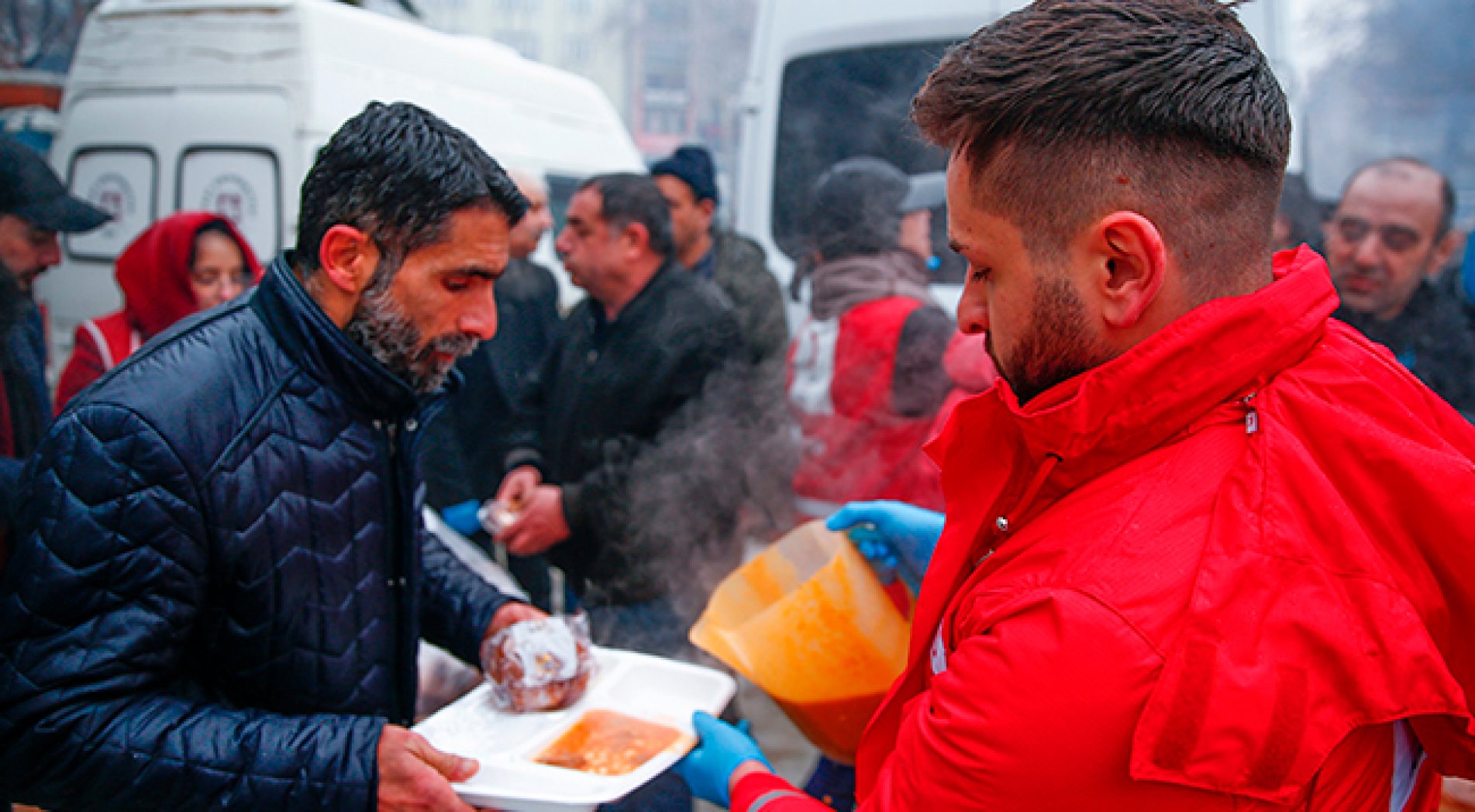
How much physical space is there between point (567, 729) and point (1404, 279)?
3524mm

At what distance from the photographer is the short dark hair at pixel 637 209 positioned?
11.0 ft

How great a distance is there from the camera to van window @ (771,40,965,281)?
444 cm

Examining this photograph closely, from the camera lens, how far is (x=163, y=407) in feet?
4.42

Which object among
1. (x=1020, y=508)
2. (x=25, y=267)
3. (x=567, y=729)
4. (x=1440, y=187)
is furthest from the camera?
(x=1440, y=187)

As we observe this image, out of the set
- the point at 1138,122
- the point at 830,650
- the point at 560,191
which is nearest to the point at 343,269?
the point at 830,650

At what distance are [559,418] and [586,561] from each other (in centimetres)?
53

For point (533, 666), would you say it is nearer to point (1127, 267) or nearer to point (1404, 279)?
point (1127, 267)

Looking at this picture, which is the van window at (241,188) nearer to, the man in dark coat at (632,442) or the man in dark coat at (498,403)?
the man in dark coat at (498,403)

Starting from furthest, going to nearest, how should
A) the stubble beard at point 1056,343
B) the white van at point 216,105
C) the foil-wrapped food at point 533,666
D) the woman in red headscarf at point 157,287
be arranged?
the white van at point 216,105
the woman in red headscarf at point 157,287
the foil-wrapped food at point 533,666
the stubble beard at point 1056,343

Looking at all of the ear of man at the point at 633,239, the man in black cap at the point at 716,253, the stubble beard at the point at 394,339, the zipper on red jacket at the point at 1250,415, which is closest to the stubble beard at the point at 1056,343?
the zipper on red jacket at the point at 1250,415

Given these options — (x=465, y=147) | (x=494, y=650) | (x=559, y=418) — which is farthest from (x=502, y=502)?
(x=465, y=147)

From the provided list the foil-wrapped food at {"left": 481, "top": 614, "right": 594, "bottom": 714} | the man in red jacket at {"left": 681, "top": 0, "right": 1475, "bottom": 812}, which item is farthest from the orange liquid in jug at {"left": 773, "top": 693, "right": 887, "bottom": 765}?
the man in red jacket at {"left": 681, "top": 0, "right": 1475, "bottom": 812}

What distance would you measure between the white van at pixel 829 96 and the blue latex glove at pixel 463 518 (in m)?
1.98

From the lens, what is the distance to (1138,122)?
3.00 ft
